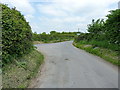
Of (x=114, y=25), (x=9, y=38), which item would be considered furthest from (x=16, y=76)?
(x=114, y=25)

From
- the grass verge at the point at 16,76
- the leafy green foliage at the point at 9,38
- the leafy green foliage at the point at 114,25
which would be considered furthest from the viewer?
the leafy green foliage at the point at 114,25

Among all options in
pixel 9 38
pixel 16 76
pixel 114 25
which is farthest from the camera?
pixel 114 25

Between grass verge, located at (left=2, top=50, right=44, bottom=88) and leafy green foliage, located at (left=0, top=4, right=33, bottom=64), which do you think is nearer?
grass verge, located at (left=2, top=50, right=44, bottom=88)

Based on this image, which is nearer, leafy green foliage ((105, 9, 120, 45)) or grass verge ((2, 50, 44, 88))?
grass verge ((2, 50, 44, 88))

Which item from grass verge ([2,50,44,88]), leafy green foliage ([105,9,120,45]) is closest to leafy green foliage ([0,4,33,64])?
grass verge ([2,50,44,88])

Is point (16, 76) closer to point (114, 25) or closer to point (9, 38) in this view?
point (9, 38)

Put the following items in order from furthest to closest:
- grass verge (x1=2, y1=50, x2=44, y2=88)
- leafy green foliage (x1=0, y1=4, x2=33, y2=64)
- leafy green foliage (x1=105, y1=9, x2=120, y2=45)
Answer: leafy green foliage (x1=105, y1=9, x2=120, y2=45) < leafy green foliage (x1=0, y1=4, x2=33, y2=64) < grass verge (x1=2, y1=50, x2=44, y2=88)

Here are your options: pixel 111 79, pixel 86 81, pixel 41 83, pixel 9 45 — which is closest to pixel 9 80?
pixel 41 83

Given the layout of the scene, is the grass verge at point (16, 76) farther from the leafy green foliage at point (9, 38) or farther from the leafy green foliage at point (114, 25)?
the leafy green foliage at point (114, 25)

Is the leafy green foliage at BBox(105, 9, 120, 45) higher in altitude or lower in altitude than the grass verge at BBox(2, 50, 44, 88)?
higher

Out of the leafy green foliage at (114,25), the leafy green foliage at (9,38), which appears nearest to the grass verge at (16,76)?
the leafy green foliage at (9,38)

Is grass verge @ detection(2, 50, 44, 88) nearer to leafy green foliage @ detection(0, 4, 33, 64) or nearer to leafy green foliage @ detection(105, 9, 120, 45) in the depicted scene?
leafy green foliage @ detection(0, 4, 33, 64)

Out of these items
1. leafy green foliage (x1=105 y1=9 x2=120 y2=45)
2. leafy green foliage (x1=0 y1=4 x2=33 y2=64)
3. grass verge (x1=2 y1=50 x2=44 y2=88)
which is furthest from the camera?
leafy green foliage (x1=105 y1=9 x2=120 y2=45)

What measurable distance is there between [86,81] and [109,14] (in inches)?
288
